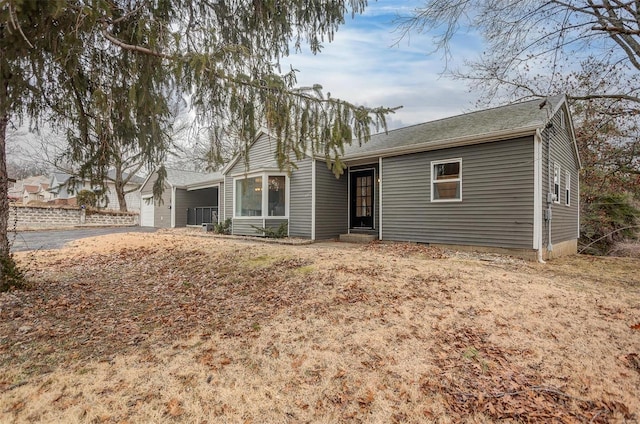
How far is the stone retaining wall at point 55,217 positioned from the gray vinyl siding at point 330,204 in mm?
15420

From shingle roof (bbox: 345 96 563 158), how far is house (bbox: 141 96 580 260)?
0.04m

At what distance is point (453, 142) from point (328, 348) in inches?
279

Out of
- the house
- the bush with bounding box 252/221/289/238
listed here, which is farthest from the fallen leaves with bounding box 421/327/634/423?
the bush with bounding box 252/221/289/238

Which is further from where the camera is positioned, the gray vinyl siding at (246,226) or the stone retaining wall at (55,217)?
the stone retaining wall at (55,217)

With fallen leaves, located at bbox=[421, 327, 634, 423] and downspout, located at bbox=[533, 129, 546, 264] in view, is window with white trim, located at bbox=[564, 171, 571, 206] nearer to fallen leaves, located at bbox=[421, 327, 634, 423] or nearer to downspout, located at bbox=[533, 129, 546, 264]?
downspout, located at bbox=[533, 129, 546, 264]

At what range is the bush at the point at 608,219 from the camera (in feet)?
43.7

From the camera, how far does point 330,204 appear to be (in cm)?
1143

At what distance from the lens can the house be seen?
7793 millimetres

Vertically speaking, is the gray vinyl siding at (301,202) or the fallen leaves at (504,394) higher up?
the gray vinyl siding at (301,202)

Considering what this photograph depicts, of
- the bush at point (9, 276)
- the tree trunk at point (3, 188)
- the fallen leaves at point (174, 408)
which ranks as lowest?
the fallen leaves at point (174, 408)

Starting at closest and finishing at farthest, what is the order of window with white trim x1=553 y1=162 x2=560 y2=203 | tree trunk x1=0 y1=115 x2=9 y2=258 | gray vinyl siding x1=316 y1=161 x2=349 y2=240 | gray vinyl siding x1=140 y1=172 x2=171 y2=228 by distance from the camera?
1. tree trunk x1=0 y1=115 x2=9 y2=258
2. window with white trim x1=553 y1=162 x2=560 y2=203
3. gray vinyl siding x1=316 y1=161 x2=349 y2=240
4. gray vinyl siding x1=140 y1=172 x2=171 y2=228

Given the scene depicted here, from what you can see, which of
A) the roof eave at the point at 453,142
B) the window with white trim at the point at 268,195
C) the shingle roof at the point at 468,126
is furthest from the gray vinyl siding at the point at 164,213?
the roof eave at the point at 453,142

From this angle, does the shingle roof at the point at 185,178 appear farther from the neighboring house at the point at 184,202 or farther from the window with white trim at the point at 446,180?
the window with white trim at the point at 446,180

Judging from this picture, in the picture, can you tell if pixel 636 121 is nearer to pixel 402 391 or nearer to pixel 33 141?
pixel 402 391
